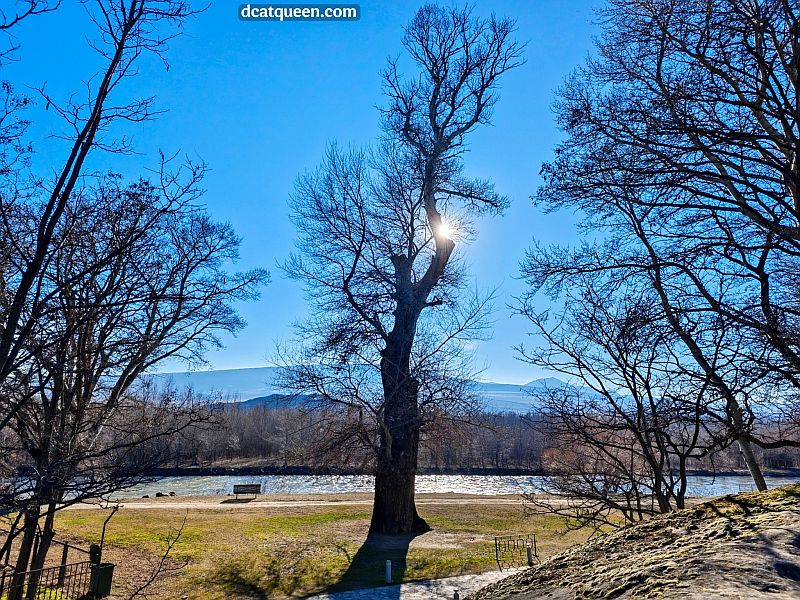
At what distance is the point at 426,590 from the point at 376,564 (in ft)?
9.19

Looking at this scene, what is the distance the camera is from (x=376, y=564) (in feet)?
47.0

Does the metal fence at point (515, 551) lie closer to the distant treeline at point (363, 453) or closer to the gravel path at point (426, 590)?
the gravel path at point (426, 590)

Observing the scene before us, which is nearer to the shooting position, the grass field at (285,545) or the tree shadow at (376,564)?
the tree shadow at (376,564)

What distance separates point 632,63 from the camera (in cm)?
667

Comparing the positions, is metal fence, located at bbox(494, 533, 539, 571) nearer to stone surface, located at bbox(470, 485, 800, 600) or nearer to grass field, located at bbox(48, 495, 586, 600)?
grass field, located at bbox(48, 495, 586, 600)

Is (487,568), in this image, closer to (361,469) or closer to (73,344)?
(361,469)

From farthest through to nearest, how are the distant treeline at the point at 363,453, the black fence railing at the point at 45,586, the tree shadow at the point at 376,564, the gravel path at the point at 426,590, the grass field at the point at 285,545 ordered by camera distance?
the grass field at the point at 285,545, the tree shadow at the point at 376,564, the gravel path at the point at 426,590, the distant treeline at the point at 363,453, the black fence railing at the point at 45,586

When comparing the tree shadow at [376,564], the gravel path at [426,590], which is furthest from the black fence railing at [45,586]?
the tree shadow at [376,564]

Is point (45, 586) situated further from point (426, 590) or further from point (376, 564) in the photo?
point (376, 564)

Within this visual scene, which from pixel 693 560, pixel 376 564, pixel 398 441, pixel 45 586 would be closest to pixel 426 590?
pixel 376 564

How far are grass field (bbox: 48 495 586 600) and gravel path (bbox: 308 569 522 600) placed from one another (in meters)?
0.53

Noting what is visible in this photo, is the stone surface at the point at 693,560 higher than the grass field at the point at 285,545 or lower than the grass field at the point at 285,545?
higher

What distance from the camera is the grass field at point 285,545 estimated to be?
12.6 m

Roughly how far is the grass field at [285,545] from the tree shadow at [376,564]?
27 millimetres
